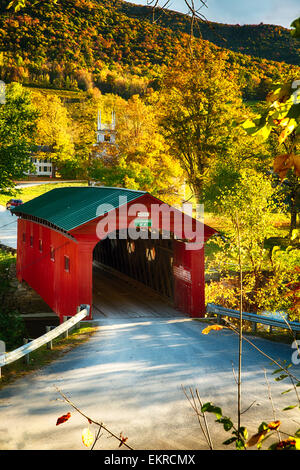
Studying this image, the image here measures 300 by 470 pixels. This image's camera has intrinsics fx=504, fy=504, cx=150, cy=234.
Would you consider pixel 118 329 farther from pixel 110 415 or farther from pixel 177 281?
pixel 110 415

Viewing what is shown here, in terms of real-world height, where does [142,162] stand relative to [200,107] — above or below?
below

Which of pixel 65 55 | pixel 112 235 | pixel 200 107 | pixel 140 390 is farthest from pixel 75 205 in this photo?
pixel 65 55

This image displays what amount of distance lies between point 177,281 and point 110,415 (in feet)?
30.3

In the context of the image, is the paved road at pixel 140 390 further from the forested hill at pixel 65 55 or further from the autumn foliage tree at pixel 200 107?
the forested hill at pixel 65 55

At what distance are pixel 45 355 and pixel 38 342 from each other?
0.79 metres

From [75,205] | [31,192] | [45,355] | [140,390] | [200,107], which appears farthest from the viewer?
[31,192]

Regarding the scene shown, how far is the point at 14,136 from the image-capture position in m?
29.5

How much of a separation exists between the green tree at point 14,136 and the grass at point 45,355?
56.9 feet

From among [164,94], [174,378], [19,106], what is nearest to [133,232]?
[174,378]

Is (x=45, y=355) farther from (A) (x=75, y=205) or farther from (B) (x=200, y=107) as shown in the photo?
(B) (x=200, y=107)

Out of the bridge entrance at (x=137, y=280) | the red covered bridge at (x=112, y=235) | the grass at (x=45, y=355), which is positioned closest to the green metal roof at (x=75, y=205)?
the red covered bridge at (x=112, y=235)

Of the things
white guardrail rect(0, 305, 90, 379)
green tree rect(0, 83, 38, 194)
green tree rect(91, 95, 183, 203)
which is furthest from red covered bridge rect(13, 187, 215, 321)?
green tree rect(0, 83, 38, 194)

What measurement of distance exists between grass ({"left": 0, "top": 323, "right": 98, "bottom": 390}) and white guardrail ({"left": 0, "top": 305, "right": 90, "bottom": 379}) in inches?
11.9
